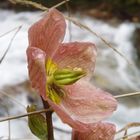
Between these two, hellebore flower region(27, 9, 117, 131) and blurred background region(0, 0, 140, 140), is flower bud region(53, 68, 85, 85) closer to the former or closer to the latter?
hellebore flower region(27, 9, 117, 131)

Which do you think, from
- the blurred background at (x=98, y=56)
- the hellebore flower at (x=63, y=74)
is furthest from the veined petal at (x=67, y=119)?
the blurred background at (x=98, y=56)

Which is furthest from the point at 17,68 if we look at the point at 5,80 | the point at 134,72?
the point at 134,72

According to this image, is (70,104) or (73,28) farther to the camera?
(73,28)

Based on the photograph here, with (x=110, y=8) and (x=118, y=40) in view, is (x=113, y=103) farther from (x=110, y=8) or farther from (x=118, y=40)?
(x=110, y=8)

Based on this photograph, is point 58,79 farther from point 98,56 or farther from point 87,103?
point 98,56

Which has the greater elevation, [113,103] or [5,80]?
[113,103]

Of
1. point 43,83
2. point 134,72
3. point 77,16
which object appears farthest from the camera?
point 77,16

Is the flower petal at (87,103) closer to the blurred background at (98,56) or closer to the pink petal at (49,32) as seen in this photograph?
the pink petal at (49,32)

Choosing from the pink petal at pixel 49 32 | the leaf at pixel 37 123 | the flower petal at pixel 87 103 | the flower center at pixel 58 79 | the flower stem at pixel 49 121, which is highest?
the pink petal at pixel 49 32
